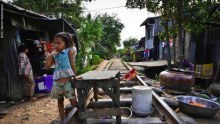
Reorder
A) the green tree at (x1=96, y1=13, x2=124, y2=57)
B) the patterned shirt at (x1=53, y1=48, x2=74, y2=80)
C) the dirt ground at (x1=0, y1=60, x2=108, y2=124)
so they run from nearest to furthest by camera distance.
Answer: the patterned shirt at (x1=53, y1=48, x2=74, y2=80), the dirt ground at (x1=0, y1=60, x2=108, y2=124), the green tree at (x1=96, y1=13, x2=124, y2=57)

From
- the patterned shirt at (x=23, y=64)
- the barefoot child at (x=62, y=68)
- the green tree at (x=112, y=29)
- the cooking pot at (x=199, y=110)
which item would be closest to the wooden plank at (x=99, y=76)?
the barefoot child at (x=62, y=68)

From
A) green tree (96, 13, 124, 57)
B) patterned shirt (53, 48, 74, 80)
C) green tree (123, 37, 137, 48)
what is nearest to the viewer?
patterned shirt (53, 48, 74, 80)

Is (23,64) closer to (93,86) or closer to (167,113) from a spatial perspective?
(93,86)

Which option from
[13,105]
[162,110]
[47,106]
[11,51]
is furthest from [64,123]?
[11,51]

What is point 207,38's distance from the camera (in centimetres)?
1022

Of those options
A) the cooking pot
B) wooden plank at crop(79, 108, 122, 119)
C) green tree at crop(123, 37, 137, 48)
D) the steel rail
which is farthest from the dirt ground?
green tree at crop(123, 37, 137, 48)

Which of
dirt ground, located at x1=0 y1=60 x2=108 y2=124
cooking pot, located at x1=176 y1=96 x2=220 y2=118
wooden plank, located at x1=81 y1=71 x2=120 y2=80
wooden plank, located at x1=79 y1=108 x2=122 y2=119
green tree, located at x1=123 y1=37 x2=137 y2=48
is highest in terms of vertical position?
green tree, located at x1=123 y1=37 x2=137 y2=48

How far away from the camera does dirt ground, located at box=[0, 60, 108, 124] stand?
4546 millimetres

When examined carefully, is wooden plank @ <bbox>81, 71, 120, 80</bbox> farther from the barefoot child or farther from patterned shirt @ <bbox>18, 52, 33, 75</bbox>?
patterned shirt @ <bbox>18, 52, 33, 75</bbox>

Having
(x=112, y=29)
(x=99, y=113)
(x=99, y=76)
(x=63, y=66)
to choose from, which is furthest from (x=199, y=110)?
(x=112, y=29)

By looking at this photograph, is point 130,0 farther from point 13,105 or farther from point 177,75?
point 13,105

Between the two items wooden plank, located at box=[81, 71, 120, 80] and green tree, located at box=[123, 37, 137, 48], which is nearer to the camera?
wooden plank, located at box=[81, 71, 120, 80]

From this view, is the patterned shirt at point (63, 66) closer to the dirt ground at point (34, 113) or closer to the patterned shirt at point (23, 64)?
the dirt ground at point (34, 113)

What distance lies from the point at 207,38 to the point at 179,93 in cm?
519
